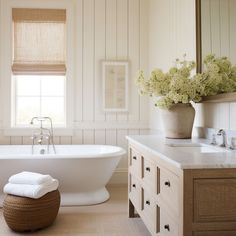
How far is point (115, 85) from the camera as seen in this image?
4.46m

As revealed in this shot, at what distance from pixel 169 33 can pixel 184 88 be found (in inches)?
54.7

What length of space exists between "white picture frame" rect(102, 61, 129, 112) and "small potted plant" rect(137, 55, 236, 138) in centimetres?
181

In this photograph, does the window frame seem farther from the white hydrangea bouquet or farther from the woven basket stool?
the white hydrangea bouquet

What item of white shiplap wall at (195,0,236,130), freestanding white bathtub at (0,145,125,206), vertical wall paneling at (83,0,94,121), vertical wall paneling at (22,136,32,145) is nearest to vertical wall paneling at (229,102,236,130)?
white shiplap wall at (195,0,236,130)

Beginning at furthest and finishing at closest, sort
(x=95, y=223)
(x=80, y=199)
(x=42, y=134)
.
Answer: (x=42, y=134), (x=80, y=199), (x=95, y=223)

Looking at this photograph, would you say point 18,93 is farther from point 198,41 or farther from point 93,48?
point 198,41

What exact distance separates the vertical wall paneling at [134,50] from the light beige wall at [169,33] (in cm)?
18

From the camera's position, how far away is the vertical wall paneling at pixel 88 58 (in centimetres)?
442

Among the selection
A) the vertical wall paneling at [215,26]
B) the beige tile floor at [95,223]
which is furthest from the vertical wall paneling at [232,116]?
the beige tile floor at [95,223]

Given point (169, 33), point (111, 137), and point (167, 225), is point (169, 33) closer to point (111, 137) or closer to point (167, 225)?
point (111, 137)

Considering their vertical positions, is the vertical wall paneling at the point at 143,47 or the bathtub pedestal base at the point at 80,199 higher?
the vertical wall paneling at the point at 143,47

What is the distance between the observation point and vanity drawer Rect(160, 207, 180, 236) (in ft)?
5.32

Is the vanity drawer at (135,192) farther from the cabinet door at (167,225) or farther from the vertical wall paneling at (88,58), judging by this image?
the vertical wall paneling at (88,58)

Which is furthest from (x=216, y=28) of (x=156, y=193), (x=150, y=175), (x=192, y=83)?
(x=156, y=193)
